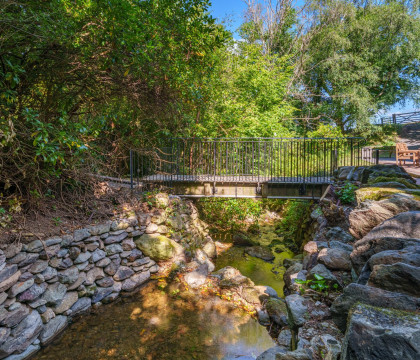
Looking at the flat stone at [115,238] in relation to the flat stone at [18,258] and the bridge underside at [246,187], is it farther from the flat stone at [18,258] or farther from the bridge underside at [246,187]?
the bridge underside at [246,187]

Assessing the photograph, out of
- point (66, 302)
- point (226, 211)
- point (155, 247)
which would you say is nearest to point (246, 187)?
point (226, 211)

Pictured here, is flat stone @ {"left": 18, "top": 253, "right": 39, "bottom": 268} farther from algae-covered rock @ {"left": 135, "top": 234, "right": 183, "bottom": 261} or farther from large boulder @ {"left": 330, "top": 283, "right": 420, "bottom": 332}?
large boulder @ {"left": 330, "top": 283, "right": 420, "bottom": 332}

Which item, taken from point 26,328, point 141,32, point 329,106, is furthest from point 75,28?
point 329,106

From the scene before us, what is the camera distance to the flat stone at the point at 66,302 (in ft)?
12.5

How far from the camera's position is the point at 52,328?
3600 millimetres

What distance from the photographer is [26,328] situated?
10.9ft

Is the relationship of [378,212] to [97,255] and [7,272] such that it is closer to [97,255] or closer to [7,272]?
[97,255]

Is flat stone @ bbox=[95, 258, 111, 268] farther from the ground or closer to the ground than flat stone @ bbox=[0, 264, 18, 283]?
closer to the ground

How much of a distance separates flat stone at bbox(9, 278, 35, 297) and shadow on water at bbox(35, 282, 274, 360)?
84 cm

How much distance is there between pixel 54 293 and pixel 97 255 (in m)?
0.94

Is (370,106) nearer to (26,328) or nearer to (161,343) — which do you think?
(161,343)

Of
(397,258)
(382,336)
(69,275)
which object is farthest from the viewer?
(69,275)

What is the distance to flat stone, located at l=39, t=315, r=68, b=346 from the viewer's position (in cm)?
347

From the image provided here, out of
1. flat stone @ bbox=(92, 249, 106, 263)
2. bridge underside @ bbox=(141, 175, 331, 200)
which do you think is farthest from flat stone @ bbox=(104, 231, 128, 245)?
bridge underside @ bbox=(141, 175, 331, 200)
